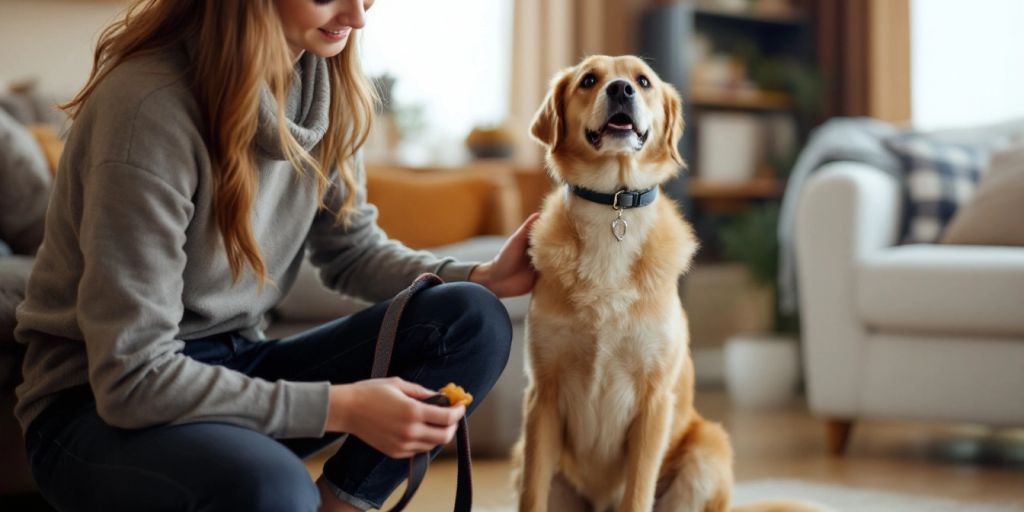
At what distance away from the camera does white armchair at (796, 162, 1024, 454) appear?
Result: 228cm

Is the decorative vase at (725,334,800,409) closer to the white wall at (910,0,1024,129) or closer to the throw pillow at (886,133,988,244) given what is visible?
the throw pillow at (886,133,988,244)

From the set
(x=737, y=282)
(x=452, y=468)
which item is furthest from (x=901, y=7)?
(x=452, y=468)

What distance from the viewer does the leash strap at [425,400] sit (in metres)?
1.18

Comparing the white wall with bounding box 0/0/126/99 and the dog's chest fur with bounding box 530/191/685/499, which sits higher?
the white wall with bounding box 0/0/126/99

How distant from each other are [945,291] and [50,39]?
2.87 metres

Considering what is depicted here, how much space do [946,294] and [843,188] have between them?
0.36 m

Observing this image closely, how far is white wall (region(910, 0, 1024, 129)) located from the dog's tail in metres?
2.61

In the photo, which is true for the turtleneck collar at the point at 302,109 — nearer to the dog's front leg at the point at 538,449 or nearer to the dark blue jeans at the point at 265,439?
the dark blue jeans at the point at 265,439

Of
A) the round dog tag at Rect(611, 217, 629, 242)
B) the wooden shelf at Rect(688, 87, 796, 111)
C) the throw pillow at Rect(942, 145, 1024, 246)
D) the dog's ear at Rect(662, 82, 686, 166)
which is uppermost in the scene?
the dog's ear at Rect(662, 82, 686, 166)

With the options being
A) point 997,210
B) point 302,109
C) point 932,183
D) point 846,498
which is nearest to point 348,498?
point 302,109

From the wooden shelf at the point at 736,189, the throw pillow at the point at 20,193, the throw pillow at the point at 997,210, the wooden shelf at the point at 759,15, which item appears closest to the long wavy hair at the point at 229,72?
the throw pillow at the point at 20,193

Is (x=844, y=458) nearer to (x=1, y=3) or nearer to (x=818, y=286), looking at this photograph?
(x=818, y=286)

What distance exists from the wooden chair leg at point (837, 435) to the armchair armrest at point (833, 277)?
5 cm

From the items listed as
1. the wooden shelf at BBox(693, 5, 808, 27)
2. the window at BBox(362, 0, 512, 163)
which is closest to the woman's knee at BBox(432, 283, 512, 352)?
the window at BBox(362, 0, 512, 163)
